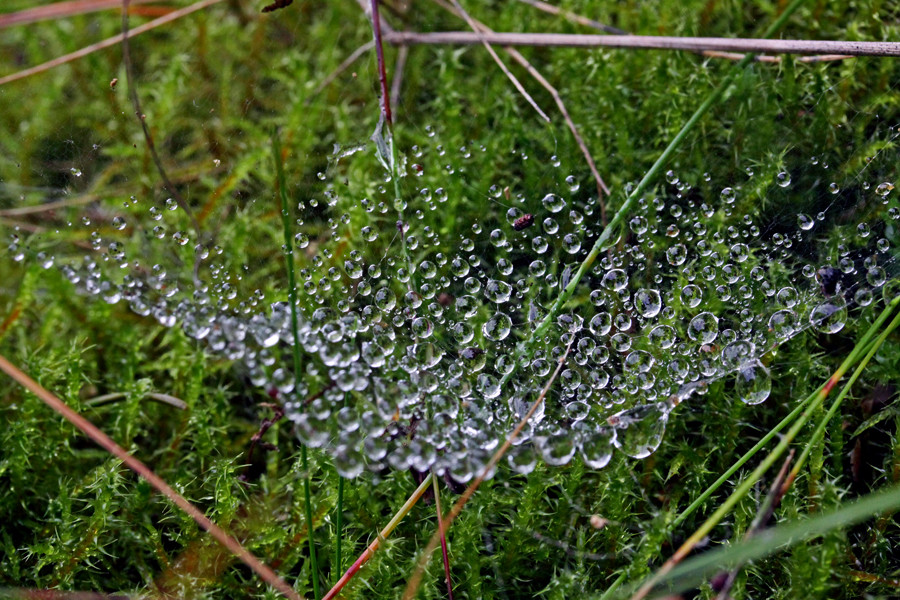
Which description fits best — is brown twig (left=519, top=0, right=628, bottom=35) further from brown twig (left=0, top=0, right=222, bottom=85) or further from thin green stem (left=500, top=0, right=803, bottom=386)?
brown twig (left=0, top=0, right=222, bottom=85)

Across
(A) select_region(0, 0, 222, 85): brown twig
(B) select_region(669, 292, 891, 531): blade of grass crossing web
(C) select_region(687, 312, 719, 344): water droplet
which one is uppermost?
(A) select_region(0, 0, 222, 85): brown twig

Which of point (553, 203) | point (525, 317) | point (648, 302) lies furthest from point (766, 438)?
point (553, 203)

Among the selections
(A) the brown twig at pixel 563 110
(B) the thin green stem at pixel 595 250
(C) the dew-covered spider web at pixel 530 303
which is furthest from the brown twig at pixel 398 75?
(B) the thin green stem at pixel 595 250

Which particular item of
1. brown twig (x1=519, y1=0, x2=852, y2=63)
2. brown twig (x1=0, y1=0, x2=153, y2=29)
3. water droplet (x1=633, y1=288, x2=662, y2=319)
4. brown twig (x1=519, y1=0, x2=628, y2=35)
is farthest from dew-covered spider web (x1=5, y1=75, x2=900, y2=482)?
brown twig (x1=0, y1=0, x2=153, y2=29)

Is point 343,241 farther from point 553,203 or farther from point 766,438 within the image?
point 766,438

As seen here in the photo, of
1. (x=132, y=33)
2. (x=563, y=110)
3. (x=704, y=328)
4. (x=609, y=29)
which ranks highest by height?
(x=132, y=33)

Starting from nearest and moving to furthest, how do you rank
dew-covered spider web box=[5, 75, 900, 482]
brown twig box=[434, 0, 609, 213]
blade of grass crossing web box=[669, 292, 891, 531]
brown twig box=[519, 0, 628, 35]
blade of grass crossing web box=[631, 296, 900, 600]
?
blade of grass crossing web box=[631, 296, 900, 600]
blade of grass crossing web box=[669, 292, 891, 531]
dew-covered spider web box=[5, 75, 900, 482]
brown twig box=[434, 0, 609, 213]
brown twig box=[519, 0, 628, 35]

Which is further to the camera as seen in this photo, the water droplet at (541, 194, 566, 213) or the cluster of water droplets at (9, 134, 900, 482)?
the water droplet at (541, 194, 566, 213)
